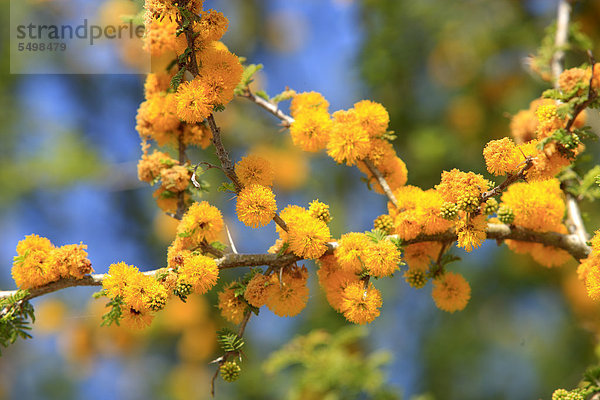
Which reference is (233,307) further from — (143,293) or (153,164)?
(153,164)

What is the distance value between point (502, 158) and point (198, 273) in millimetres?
1163

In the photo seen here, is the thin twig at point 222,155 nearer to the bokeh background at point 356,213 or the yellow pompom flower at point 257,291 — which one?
the yellow pompom flower at point 257,291

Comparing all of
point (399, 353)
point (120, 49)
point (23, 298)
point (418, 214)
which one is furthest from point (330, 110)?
point (120, 49)

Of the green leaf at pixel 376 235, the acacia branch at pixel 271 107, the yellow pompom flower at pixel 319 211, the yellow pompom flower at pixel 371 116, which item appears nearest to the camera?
the green leaf at pixel 376 235

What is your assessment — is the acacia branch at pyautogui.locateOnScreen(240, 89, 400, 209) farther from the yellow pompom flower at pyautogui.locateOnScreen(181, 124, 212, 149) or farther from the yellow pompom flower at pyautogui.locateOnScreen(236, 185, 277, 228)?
the yellow pompom flower at pyautogui.locateOnScreen(236, 185, 277, 228)

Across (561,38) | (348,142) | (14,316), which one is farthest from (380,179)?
(561,38)

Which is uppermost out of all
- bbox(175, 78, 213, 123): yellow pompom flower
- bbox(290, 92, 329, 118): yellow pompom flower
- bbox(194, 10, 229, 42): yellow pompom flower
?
bbox(290, 92, 329, 118): yellow pompom flower

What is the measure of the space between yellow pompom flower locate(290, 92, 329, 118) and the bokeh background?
2.71m

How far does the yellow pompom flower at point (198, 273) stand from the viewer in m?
1.94

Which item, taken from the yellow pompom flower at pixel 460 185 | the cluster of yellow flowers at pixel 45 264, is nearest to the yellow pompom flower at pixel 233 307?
the cluster of yellow flowers at pixel 45 264

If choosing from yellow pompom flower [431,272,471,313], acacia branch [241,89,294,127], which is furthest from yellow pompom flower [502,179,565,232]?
acacia branch [241,89,294,127]

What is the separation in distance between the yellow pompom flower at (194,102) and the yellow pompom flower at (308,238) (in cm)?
54

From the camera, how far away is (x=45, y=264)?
2076 mm

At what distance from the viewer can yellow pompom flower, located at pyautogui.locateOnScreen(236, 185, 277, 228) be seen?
1.89 meters
